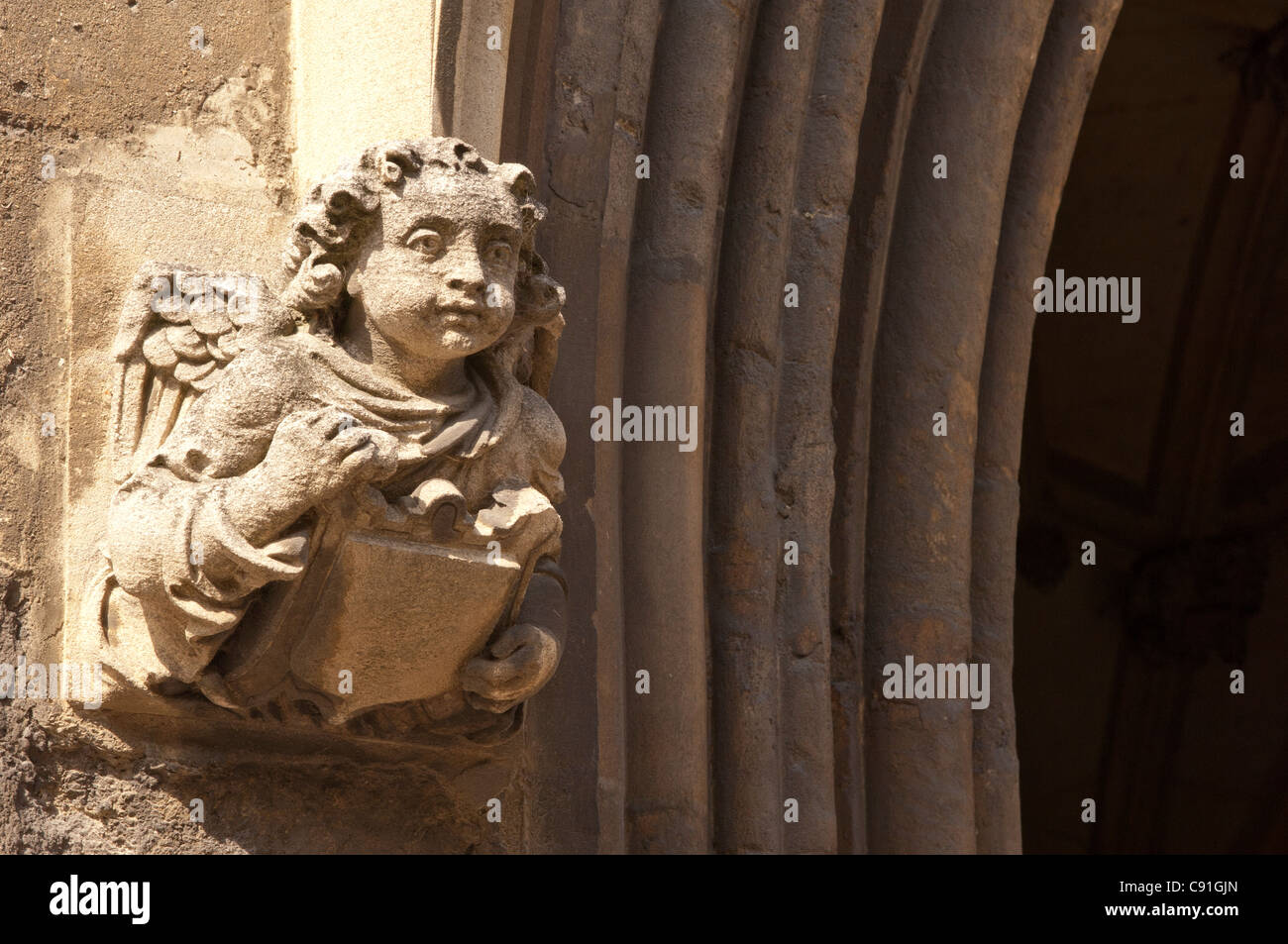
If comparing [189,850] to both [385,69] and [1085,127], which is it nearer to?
[385,69]

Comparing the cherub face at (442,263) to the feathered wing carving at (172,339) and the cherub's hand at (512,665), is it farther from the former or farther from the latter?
the cherub's hand at (512,665)

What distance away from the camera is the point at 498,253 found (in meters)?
2.79

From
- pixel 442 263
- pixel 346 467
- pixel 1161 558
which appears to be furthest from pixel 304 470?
pixel 1161 558

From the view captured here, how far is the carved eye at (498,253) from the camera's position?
2.78m

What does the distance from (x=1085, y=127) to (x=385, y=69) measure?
14.4ft

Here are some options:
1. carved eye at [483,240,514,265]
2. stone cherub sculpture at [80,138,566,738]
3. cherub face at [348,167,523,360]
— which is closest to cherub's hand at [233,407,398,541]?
stone cherub sculpture at [80,138,566,738]

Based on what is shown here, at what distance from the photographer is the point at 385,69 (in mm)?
3105

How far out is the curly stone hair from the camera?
2.78m

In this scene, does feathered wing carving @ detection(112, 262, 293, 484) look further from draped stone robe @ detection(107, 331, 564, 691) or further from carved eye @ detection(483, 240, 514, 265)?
carved eye @ detection(483, 240, 514, 265)

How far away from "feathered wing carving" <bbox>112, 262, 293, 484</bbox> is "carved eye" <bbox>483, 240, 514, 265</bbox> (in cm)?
26

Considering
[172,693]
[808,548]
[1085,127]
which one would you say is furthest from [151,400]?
[1085,127]

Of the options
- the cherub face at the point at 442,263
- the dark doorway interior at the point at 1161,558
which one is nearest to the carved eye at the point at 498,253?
the cherub face at the point at 442,263

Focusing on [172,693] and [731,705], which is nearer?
[172,693]
